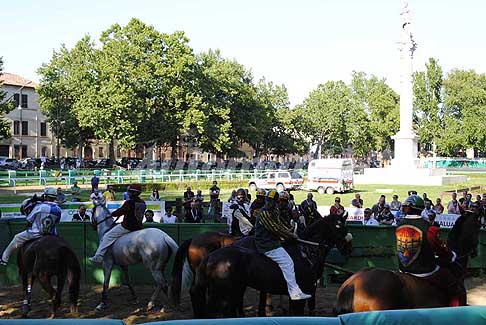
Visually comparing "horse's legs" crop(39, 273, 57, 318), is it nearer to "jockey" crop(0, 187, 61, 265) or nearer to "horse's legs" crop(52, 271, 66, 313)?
"horse's legs" crop(52, 271, 66, 313)

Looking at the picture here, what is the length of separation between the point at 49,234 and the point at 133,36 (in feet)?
161

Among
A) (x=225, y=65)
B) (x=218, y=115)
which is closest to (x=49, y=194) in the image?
(x=218, y=115)

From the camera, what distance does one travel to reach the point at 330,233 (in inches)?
396

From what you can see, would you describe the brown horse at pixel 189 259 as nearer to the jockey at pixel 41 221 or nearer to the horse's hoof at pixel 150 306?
the horse's hoof at pixel 150 306

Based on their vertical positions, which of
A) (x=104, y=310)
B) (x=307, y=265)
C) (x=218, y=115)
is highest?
(x=218, y=115)

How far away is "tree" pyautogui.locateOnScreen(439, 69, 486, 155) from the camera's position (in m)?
82.8

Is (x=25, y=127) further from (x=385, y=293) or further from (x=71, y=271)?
(x=385, y=293)

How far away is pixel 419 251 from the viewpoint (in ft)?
23.5

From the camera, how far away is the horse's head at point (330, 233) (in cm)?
995

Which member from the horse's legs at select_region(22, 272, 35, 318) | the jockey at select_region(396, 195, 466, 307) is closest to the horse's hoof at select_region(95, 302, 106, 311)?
the horse's legs at select_region(22, 272, 35, 318)

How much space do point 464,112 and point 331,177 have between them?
4927 cm

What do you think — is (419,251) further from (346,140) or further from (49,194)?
(346,140)

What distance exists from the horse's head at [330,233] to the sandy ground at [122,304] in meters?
1.57

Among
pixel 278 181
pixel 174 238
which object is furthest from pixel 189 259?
pixel 278 181
